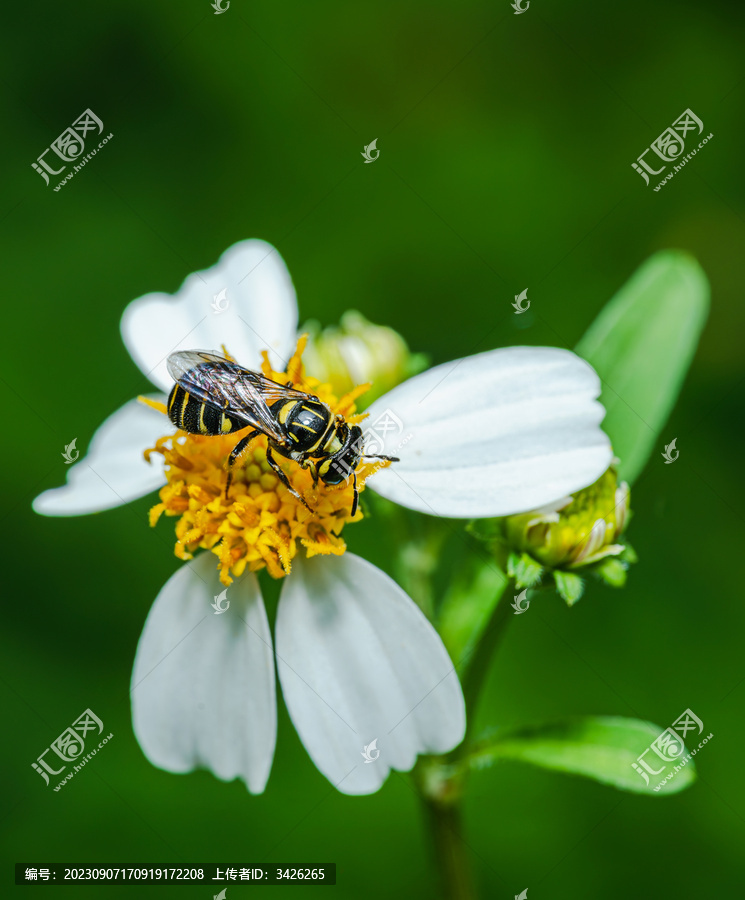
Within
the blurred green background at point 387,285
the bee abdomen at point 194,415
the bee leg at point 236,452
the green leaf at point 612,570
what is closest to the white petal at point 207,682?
the bee leg at point 236,452

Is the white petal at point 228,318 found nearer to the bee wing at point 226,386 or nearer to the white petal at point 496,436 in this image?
the bee wing at point 226,386

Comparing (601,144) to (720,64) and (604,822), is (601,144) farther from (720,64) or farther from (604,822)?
(604,822)

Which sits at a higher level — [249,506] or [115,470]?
[115,470]

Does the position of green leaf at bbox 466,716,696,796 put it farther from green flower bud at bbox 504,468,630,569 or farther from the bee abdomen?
the bee abdomen

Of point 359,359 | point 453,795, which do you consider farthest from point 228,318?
point 453,795

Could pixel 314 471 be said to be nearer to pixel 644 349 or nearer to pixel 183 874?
pixel 644 349

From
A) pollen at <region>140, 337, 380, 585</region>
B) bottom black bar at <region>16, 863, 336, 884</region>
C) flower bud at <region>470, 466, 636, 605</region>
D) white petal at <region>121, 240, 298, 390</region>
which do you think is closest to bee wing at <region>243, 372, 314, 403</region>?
pollen at <region>140, 337, 380, 585</region>

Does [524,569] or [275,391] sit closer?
[524,569]

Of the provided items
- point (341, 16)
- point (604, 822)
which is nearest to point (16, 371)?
point (341, 16)
